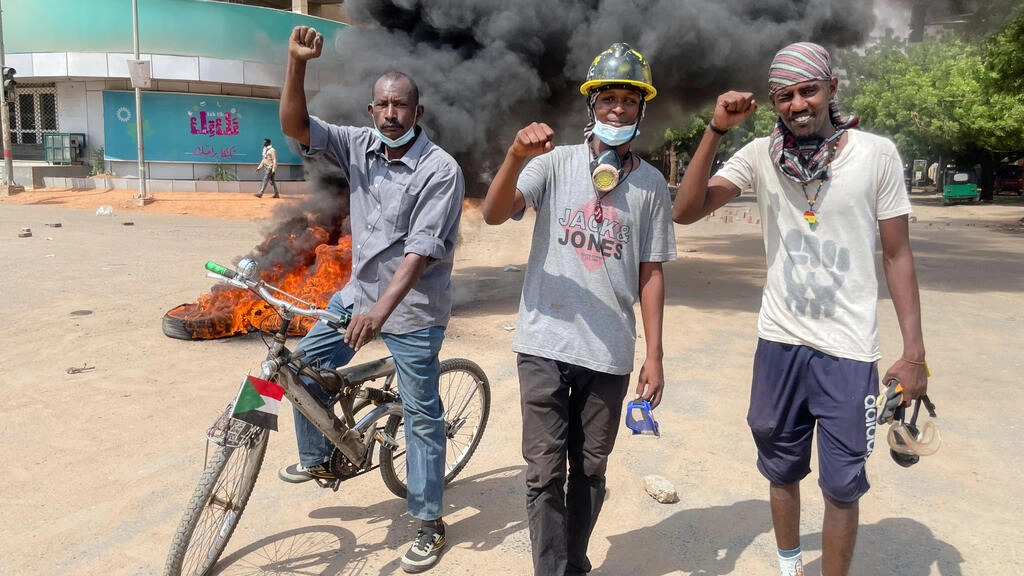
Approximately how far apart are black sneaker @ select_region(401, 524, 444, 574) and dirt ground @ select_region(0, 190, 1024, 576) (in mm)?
65

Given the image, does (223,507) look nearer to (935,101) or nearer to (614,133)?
(614,133)

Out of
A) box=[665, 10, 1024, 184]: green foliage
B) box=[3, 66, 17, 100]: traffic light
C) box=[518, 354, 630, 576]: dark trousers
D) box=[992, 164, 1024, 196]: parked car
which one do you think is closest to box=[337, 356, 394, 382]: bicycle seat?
box=[518, 354, 630, 576]: dark trousers

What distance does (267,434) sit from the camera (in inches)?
116

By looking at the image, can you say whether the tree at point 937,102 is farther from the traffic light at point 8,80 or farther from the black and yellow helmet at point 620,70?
the traffic light at point 8,80

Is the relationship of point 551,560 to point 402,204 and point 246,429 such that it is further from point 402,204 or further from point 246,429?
point 402,204

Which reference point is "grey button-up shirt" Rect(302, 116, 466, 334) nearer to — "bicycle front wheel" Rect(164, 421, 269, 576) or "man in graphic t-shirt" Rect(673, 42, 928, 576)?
"bicycle front wheel" Rect(164, 421, 269, 576)

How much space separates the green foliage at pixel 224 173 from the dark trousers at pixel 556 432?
22.9 m

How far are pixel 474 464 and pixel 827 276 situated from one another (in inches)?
89.1

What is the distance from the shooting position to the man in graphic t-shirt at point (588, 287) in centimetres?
263

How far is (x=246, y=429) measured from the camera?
283cm

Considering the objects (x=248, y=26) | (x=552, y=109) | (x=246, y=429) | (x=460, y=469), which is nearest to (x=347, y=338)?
(x=246, y=429)

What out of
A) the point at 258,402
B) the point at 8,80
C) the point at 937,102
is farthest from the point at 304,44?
the point at 937,102

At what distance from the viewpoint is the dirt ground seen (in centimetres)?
323

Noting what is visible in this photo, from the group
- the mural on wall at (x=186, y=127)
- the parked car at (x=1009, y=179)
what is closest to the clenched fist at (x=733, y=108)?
the mural on wall at (x=186, y=127)
